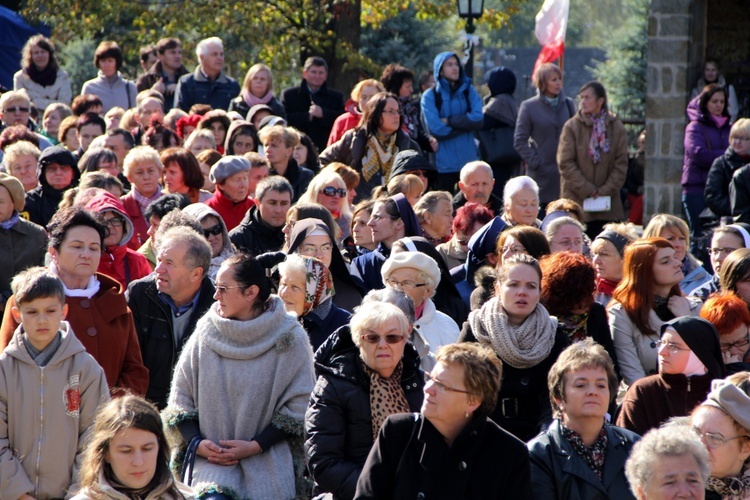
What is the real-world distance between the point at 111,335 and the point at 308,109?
9.04 metres

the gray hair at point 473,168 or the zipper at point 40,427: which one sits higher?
the gray hair at point 473,168

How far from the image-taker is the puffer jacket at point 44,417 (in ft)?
20.7

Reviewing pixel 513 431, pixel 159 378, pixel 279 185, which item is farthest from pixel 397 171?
pixel 513 431

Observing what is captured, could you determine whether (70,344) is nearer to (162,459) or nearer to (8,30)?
(162,459)

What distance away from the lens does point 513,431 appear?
21.4ft

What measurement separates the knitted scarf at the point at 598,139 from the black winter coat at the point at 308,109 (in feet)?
11.1

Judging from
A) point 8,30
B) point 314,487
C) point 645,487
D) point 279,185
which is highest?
point 8,30

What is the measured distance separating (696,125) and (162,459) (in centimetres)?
1033

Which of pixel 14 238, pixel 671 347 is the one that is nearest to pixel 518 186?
pixel 671 347

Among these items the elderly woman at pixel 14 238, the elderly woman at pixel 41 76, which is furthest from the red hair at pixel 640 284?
the elderly woman at pixel 41 76

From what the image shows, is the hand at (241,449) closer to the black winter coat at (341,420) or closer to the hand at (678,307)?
the black winter coat at (341,420)

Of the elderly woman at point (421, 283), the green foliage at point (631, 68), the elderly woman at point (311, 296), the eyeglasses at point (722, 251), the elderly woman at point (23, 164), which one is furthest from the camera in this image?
the green foliage at point (631, 68)

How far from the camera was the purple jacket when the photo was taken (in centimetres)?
1466

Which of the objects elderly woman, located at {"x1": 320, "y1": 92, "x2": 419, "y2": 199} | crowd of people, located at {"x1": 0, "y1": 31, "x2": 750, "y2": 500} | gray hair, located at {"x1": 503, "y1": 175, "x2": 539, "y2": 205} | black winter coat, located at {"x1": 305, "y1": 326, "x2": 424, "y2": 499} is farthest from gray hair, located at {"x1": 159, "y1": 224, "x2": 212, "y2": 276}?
elderly woman, located at {"x1": 320, "y1": 92, "x2": 419, "y2": 199}
